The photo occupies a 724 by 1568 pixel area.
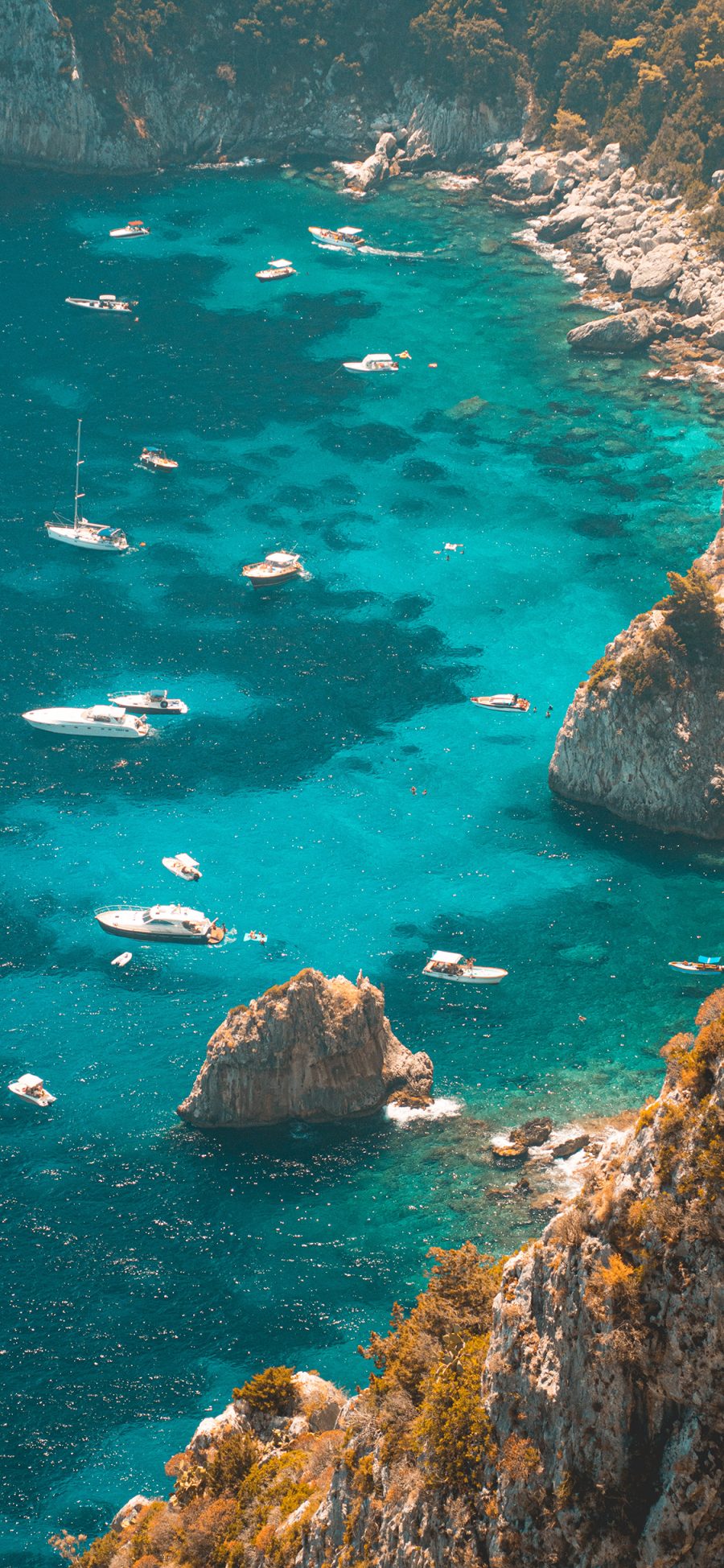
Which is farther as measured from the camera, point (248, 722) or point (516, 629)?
point (516, 629)

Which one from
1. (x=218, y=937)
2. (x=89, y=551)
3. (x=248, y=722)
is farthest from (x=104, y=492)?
(x=218, y=937)

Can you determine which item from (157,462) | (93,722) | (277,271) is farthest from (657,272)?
(93,722)

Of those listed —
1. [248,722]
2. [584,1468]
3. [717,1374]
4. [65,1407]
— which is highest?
[717,1374]

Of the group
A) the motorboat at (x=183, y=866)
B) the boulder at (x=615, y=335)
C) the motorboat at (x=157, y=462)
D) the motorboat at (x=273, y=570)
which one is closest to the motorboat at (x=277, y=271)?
the boulder at (x=615, y=335)

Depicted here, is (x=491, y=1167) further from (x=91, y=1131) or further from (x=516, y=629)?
(x=516, y=629)

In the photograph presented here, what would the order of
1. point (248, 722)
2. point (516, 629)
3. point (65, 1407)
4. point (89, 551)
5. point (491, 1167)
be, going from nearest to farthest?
1. point (65, 1407)
2. point (491, 1167)
3. point (248, 722)
4. point (516, 629)
5. point (89, 551)

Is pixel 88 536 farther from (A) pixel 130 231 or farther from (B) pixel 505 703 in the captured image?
(A) pixel 130 231
